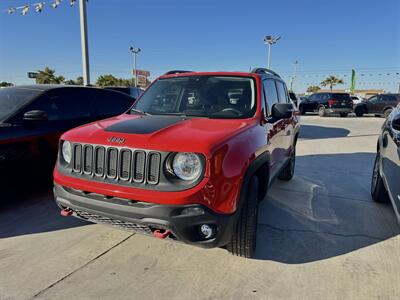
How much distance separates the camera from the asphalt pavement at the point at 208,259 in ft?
8.37

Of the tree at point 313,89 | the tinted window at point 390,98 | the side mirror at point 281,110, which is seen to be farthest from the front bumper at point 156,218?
the tree at point 313,89

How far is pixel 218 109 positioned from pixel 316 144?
25.2 ft

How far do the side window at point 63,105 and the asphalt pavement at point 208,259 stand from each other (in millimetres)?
1264

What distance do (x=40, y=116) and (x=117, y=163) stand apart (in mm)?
1991

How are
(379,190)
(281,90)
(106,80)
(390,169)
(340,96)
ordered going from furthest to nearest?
(106,80) < (340,96) < (281,90) < (379,190) < (390,169)

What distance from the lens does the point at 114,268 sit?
2842 mm

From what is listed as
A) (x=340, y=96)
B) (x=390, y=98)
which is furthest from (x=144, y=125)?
(x=390, y=98)

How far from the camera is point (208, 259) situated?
3.02 m

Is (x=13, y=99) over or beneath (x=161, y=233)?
over

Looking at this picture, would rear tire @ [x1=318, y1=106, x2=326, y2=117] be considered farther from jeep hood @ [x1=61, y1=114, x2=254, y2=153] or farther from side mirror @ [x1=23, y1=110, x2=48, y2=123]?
side mirror @ [x1=23, y1=110, x2=48, y2=123]

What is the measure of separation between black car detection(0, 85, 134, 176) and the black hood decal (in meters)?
1.61

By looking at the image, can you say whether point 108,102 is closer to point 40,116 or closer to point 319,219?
point 40,116

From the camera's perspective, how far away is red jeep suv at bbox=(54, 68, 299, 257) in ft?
7.68

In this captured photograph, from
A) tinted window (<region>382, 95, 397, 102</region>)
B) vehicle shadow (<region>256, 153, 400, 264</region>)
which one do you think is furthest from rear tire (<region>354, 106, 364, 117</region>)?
vehicle shadow (<region>256, 153, 400, 264</region>)
